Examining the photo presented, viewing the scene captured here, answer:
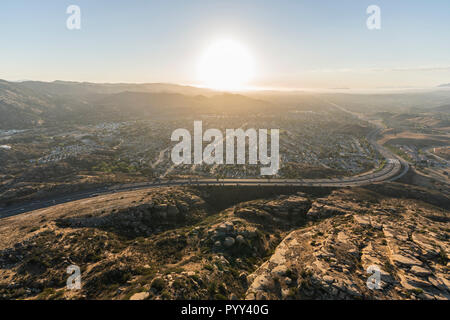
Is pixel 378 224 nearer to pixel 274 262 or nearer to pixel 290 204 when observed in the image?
pixel 290 204

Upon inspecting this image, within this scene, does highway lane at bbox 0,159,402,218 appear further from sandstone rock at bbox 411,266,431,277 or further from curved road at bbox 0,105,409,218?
sandstone rock at bbox 411,266,431,277

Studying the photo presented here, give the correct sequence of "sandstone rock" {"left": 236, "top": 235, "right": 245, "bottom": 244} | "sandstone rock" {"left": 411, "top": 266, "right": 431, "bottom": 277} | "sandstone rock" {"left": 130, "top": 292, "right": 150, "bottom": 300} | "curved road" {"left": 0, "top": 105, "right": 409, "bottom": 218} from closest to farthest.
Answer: "sandstone rock" {"left": 130, "top": 292, "right": 150, "bottom": 300}
"sandstone rock" {"left": 411, "top": 266, "right": 431, "bottom": 277}
"sandstone rock" {"left": 236, "top": 235, "right": 245, "bottom": 244}
"curved road" {"left": 0, "top": 105, "right": 409, "bottom": 218}

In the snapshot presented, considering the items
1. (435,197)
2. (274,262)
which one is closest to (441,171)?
(435,197)

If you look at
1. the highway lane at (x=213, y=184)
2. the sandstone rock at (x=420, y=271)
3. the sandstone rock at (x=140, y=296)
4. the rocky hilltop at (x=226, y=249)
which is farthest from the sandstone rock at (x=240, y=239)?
the highway lane at (x=213, y=184)

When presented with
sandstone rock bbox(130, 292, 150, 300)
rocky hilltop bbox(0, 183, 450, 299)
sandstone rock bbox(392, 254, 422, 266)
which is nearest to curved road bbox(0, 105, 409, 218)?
rocky hilltop bbox(0, 183, 450, 299)

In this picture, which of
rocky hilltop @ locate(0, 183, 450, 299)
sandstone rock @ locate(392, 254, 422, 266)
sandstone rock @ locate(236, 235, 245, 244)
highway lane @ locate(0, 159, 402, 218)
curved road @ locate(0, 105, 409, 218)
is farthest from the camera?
curved road @ locate(0, 105, 409, 218)

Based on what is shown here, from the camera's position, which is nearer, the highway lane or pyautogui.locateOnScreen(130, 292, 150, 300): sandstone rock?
pyautogui.locateOnScreen(130, 292, 150, 300): sandstone rock

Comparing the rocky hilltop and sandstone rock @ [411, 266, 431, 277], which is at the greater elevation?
sandstone rock @ [411, 266, 431, 277]

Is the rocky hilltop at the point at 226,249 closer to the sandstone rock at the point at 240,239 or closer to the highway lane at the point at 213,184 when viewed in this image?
the sandstone rock at the point at 240,239
